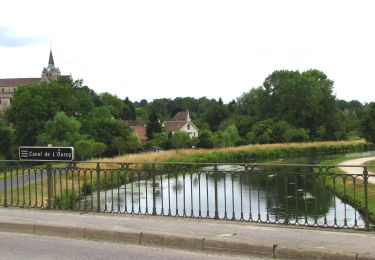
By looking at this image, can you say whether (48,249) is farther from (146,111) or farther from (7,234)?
(146,111)

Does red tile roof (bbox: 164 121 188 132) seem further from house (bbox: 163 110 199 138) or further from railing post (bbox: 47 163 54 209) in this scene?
railing post (bbox: 47 163 54 209)

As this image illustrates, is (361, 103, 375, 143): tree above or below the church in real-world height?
below

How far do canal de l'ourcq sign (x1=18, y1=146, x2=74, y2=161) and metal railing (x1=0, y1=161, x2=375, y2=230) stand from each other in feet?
0.98

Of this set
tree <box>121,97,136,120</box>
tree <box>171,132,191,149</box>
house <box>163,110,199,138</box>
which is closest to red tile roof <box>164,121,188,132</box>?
house <box>163,110,199,138</box>

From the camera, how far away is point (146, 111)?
147875mm

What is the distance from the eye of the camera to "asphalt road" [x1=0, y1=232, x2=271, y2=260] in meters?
7.48

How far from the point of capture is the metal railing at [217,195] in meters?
9.48

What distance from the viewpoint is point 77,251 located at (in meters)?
7.89

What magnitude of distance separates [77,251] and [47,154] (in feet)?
12.6

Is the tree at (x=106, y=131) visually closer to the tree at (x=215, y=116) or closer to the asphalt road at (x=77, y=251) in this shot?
the tree at (x=215, y=116)

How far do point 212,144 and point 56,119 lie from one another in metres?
19.4

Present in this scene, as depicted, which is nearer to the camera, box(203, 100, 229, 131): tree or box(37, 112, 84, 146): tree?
box(37, 112, 84, 146): tree

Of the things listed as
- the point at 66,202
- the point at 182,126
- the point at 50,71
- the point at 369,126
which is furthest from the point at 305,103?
the point at 50,71

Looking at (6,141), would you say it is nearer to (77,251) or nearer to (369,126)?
(369,126)
